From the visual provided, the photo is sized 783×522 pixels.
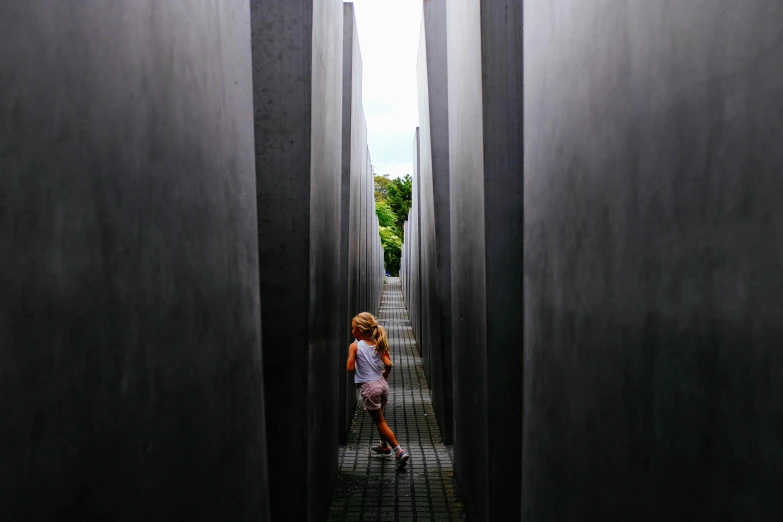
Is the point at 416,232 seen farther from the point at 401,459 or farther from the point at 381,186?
the point at 381,186

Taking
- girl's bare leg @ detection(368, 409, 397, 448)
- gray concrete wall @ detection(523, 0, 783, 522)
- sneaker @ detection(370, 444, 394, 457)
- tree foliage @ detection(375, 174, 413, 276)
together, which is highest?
tree foliage @ detection(375, 174, 413, 276)

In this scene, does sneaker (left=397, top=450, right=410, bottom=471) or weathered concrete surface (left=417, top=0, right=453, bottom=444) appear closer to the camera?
sneaker (left=397, top=450, right=410, bottom=471)

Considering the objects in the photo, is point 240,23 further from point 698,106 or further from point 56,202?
point 698,106

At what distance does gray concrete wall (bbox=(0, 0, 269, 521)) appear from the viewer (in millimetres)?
1470

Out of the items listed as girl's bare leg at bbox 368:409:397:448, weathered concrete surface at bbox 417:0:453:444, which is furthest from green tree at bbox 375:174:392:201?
girl's bare leg at bbox 368:409:397:448

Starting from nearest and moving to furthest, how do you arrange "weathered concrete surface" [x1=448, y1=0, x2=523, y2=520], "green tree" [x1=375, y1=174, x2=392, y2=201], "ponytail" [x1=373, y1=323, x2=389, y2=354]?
1. "weathered concrete surface" [x1=448, y1=0, x2=523, y2=520]
2. "ponytail" [x1=373, y1=323, x2=389, y2=354]
3. "green tree" [x1=375, y1=174, x2=392, y2=201]

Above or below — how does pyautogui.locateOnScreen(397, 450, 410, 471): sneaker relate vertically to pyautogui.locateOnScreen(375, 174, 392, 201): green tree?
below

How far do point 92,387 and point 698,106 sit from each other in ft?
5.21

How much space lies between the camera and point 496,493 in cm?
517

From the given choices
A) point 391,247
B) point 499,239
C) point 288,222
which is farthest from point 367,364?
point 391,247

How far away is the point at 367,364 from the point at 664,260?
6.43 meters

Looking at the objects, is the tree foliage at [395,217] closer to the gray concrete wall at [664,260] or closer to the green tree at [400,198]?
the green tree at [400,198]

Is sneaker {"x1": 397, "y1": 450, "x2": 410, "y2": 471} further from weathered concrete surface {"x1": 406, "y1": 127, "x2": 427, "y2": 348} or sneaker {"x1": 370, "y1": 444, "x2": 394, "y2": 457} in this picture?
weathered concrete surface {"x1": 406, "y1": 127, "x2": 427, "y2": 348}

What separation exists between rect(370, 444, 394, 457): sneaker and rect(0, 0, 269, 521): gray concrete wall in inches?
221
